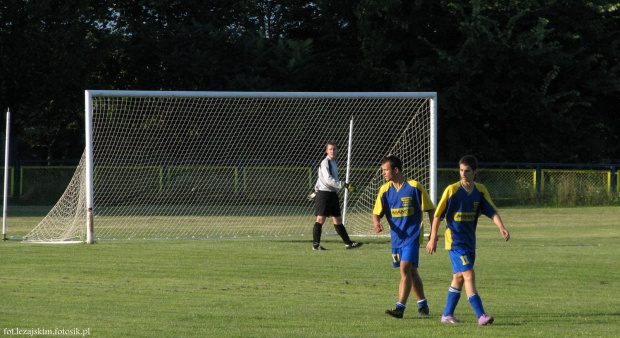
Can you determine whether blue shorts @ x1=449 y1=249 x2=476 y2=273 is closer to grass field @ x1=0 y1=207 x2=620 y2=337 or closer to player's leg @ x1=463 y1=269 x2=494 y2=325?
player's leg @ x1=463 y1=269 x2=494 y2=325

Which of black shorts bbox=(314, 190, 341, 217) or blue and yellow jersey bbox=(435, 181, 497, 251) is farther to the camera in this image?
black shorts bbox=(314, 190, 341, 217)

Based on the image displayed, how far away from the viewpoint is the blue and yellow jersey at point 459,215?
8.07m

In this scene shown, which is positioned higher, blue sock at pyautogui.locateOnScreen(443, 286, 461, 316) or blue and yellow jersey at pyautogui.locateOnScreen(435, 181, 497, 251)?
blue and yellow jersey at pyautogui.locateOnScreen(435, 181, 497, 251)

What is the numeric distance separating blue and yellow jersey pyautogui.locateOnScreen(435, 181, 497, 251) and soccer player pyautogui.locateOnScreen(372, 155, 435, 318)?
0.36 metres

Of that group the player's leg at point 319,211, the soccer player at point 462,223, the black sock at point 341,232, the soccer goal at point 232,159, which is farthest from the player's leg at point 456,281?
the soccer goal at point 232,159

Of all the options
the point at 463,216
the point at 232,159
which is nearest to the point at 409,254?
the point at 463,216

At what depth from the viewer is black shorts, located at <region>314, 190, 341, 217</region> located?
1460 centimetres

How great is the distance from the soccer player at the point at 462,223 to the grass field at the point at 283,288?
36cm

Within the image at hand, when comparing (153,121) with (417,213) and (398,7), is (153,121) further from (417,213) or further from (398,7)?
(417,213)

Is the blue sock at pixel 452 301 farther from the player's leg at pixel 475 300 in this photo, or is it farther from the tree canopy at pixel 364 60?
the tree canopy at pixel 364 60

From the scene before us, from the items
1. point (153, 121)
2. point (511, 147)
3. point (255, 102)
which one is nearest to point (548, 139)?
point (511, 147)

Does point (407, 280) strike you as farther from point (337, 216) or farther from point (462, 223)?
point (337, 216)

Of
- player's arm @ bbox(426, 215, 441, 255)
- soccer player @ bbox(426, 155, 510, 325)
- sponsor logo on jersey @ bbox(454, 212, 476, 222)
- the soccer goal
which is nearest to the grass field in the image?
soccer player @ bbox(426, 155, 510, 325)

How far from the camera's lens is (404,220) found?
8.41 metres
